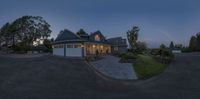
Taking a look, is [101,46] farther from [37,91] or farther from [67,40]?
[37,91]

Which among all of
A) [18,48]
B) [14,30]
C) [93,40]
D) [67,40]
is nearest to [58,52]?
[67,40]

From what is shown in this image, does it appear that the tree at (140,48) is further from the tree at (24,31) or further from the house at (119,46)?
the tree at (24,31)

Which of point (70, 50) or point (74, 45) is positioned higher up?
point (74, 45)

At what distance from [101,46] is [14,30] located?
32.7m

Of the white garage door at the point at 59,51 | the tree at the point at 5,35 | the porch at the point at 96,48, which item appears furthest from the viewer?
the tree at the point at 5,35

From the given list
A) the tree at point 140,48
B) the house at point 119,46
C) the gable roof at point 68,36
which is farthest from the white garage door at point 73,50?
the tree at point 140,48

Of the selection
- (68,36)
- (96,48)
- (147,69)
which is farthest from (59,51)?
(147,69)

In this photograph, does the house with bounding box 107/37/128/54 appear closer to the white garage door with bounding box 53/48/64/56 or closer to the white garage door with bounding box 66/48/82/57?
the white garage door with bounding box 53/48/64/56

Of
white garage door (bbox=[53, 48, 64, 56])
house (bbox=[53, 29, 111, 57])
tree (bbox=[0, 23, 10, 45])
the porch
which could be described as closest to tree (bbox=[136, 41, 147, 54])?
the porch

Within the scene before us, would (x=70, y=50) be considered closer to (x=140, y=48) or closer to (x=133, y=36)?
Result: (x=140, y=48)

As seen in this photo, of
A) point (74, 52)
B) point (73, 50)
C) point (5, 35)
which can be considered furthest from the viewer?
point (5, 35)

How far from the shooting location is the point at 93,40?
43906mm

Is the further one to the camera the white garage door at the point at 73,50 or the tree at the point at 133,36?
the tree at the point at 133,36

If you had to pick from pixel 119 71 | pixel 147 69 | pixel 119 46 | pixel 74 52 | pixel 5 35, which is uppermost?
pixel 5 35
